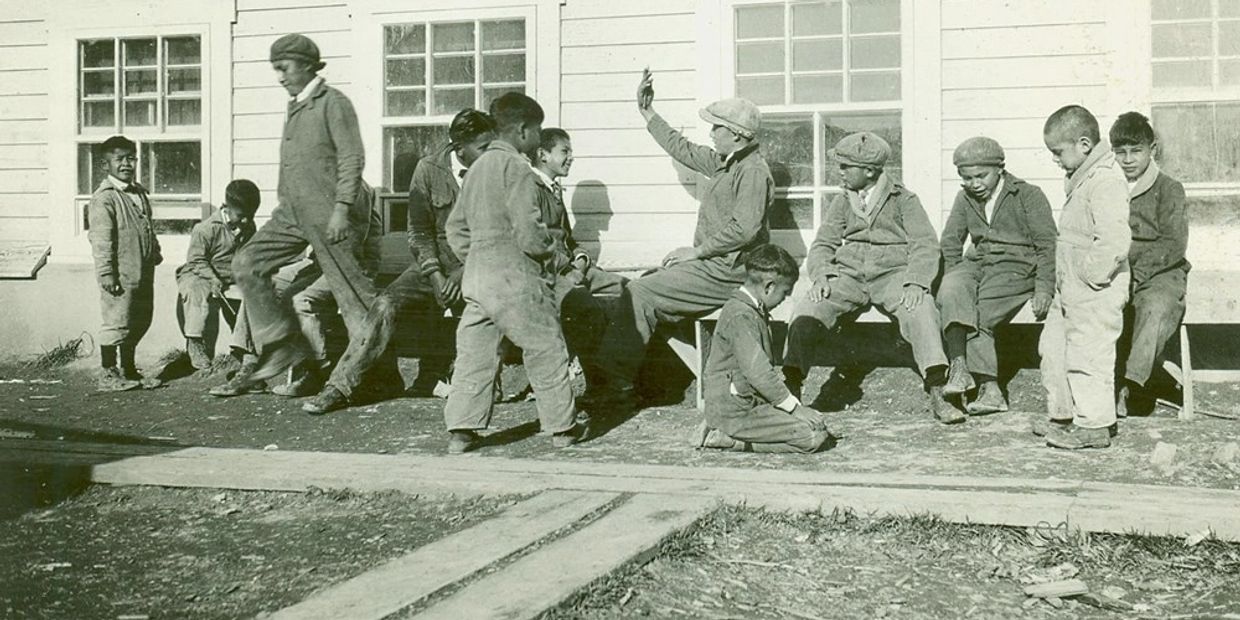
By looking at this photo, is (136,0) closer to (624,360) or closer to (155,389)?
(155,389)

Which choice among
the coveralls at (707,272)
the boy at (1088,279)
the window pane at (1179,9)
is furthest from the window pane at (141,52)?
the window pane at (1179,9)

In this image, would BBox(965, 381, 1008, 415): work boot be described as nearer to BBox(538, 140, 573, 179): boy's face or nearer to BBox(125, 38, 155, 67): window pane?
BBox(538, 140, 573, 179): boy's face

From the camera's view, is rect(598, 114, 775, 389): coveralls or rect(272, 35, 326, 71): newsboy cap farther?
rect(272, 35, 326, 71): newsboy cap

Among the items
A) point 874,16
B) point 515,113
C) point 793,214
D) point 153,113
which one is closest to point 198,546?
point 515,113

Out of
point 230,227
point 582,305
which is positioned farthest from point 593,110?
point 230,227

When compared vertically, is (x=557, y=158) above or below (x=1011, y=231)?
above

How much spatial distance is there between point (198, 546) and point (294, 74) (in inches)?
164

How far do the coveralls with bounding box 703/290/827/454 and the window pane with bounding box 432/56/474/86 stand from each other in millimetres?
4147

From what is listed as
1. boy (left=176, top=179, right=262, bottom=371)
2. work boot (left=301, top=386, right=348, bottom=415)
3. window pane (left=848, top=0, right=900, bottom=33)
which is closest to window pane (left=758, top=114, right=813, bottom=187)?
window pane (left=848, top=0, right=900, bottom=33)

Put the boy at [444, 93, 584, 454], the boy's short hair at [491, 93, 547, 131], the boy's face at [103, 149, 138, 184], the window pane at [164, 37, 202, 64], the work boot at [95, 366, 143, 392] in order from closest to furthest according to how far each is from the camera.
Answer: the boy at [444, 93, 584, 454], the boy's short hair at [491, 93, 547, 131], the work boot at [95, 366, 143, 392], the boy's face at [103, 149, 138, 184], the window pane at [164, 37, 202, 64]

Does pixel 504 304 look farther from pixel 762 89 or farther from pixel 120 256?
pixel 120 256

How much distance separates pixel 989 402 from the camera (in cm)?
747

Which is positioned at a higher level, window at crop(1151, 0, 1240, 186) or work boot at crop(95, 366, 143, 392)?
Answer: window at crop(1151, 0, 1240, 186)

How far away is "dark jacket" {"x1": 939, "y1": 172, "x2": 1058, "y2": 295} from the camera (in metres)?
7.64
